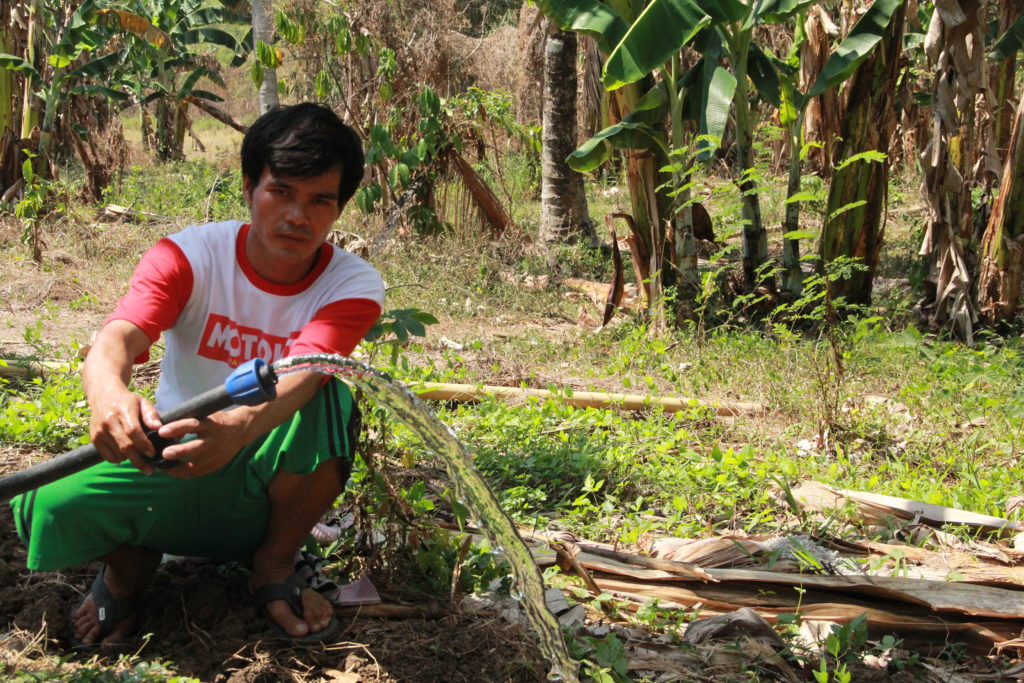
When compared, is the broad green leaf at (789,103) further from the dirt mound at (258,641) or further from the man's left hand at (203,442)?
the man's left hand at (203,442)

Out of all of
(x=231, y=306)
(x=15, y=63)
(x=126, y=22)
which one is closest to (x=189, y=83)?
(x=126, y=22)

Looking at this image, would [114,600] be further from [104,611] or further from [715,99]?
[715,99]

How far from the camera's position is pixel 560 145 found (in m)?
8.48

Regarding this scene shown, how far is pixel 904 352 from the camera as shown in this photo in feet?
17.1

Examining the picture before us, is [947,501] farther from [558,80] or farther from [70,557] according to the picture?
[558,80]

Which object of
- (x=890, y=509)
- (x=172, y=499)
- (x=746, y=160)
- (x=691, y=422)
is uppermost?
(x=746, y=160)

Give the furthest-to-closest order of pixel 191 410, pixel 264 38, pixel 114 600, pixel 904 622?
1. pixel 264 38
2. pixel 904 622
3. pixel 114 600
4. pixel 191 410

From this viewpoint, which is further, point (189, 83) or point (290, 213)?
point (189, 83)

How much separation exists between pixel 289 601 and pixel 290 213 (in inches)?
36.7

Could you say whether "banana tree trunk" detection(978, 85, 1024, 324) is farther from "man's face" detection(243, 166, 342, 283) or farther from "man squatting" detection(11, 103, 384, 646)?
"man's face" detection(243, 166, 342, 283)

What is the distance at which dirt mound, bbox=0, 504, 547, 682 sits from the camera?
2.19 meters

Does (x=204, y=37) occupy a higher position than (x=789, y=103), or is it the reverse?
(x=204, y=37)

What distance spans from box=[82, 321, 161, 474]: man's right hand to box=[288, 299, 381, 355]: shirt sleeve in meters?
0.38

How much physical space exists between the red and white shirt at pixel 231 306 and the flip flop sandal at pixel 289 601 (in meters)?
0.51
